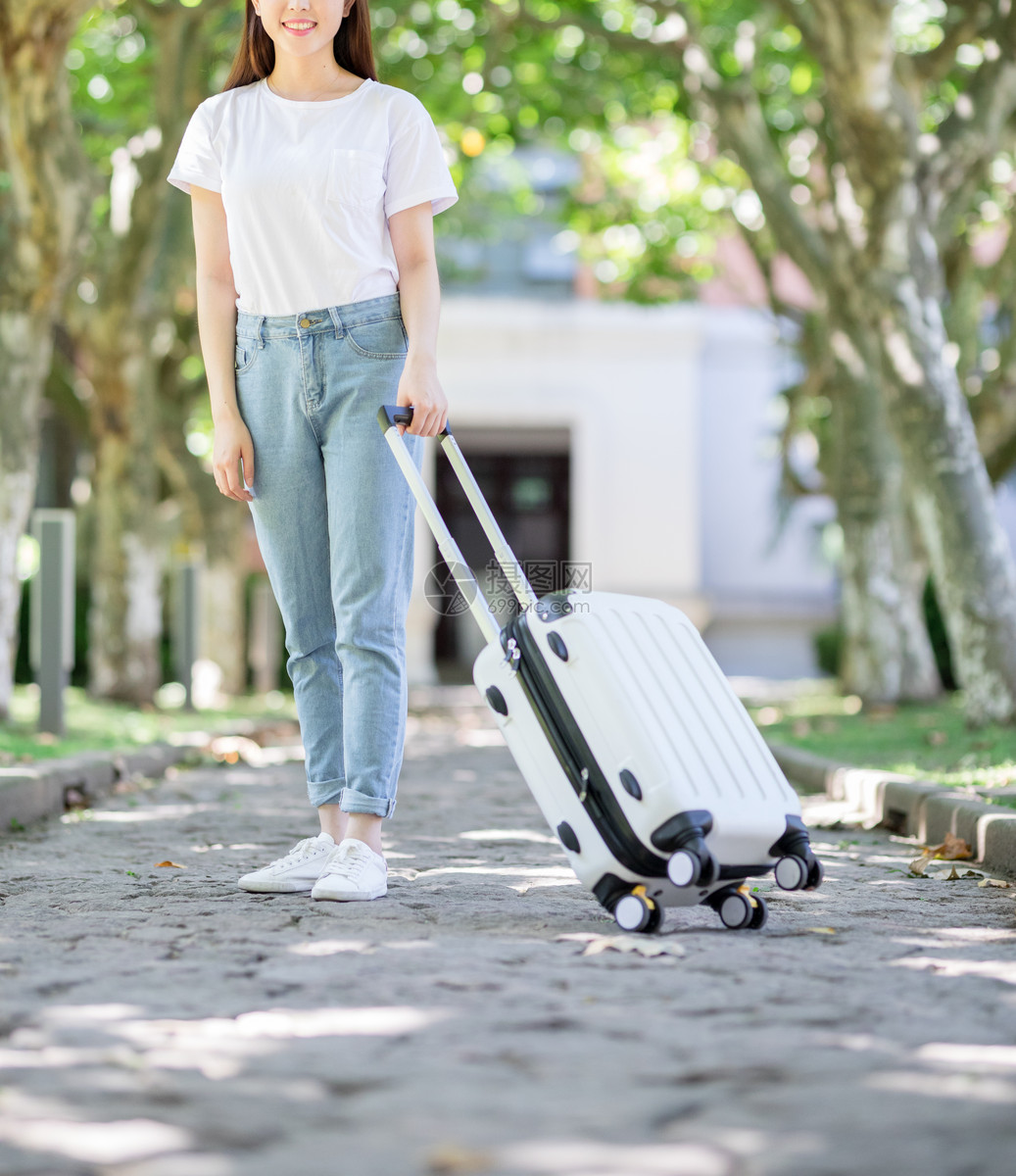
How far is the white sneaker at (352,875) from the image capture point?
372 cm

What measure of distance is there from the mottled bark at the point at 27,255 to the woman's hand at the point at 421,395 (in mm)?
5457

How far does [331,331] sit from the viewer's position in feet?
12.7

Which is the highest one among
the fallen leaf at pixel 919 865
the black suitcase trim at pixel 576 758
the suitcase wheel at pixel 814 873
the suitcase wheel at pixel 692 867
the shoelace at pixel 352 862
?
the black suitcase trim at pixel 576 758

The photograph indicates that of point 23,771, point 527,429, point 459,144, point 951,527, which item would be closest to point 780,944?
point 23,771

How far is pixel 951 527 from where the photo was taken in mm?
9055

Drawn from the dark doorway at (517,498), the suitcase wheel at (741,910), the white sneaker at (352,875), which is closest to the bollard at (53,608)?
the white sneaker at (352,875)

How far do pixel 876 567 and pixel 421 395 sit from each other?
32.4 ft

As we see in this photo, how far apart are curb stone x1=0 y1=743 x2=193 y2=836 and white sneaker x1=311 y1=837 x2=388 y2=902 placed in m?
2.12

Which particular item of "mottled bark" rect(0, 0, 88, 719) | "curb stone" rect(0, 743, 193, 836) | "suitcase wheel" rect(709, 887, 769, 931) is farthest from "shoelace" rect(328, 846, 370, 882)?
"mottled bark" rect(0, 0, 88, 719)

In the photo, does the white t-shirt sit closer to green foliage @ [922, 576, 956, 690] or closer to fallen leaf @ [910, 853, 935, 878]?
fallen leaf @ [910, 853, 935, 878]

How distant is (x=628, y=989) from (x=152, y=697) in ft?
32.6

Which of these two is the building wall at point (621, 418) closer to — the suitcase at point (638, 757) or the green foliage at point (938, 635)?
the green foliage at point (938, 635)

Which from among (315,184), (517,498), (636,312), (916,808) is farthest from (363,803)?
(517,498)

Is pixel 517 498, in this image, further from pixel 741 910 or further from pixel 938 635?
pixel 741 910
